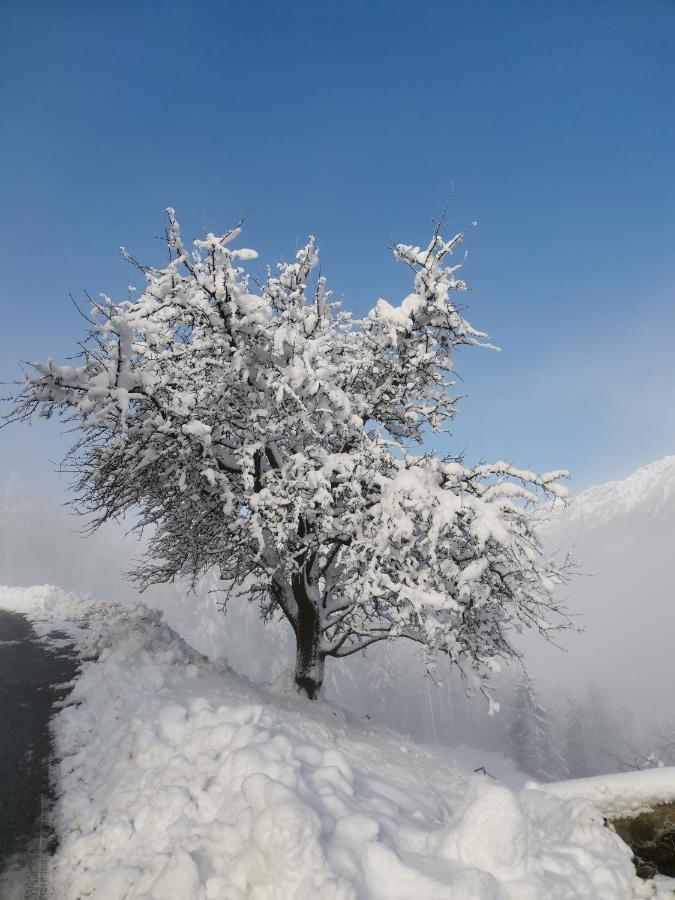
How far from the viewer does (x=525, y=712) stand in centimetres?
5994

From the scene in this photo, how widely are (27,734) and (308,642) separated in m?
5.21

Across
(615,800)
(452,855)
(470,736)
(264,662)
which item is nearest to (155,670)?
(452,855)

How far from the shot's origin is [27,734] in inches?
251

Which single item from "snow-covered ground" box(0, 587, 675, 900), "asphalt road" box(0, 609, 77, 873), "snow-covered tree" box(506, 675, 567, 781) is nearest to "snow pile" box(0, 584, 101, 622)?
"asphalt road" box(0, 609, 77, 873)

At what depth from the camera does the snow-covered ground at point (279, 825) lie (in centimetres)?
332

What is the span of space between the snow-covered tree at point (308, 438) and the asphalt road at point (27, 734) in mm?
3054

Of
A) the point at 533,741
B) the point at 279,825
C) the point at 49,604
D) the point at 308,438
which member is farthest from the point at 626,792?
the point at 533,741

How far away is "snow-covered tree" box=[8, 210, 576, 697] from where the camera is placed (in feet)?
23.0

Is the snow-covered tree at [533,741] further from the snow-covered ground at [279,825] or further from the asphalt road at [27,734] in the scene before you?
the snow-covered ground at [279,825]

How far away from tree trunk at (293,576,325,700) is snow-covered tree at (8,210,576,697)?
1.14 meters

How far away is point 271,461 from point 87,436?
11.0ft

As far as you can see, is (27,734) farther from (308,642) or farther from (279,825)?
(308,642)

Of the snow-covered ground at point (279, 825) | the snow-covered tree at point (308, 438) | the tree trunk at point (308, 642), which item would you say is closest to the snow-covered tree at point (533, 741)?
the tree trunk at point (308, 642)

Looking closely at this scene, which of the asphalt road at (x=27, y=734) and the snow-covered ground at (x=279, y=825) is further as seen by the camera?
the asphalt road at (x=27, y=734)
